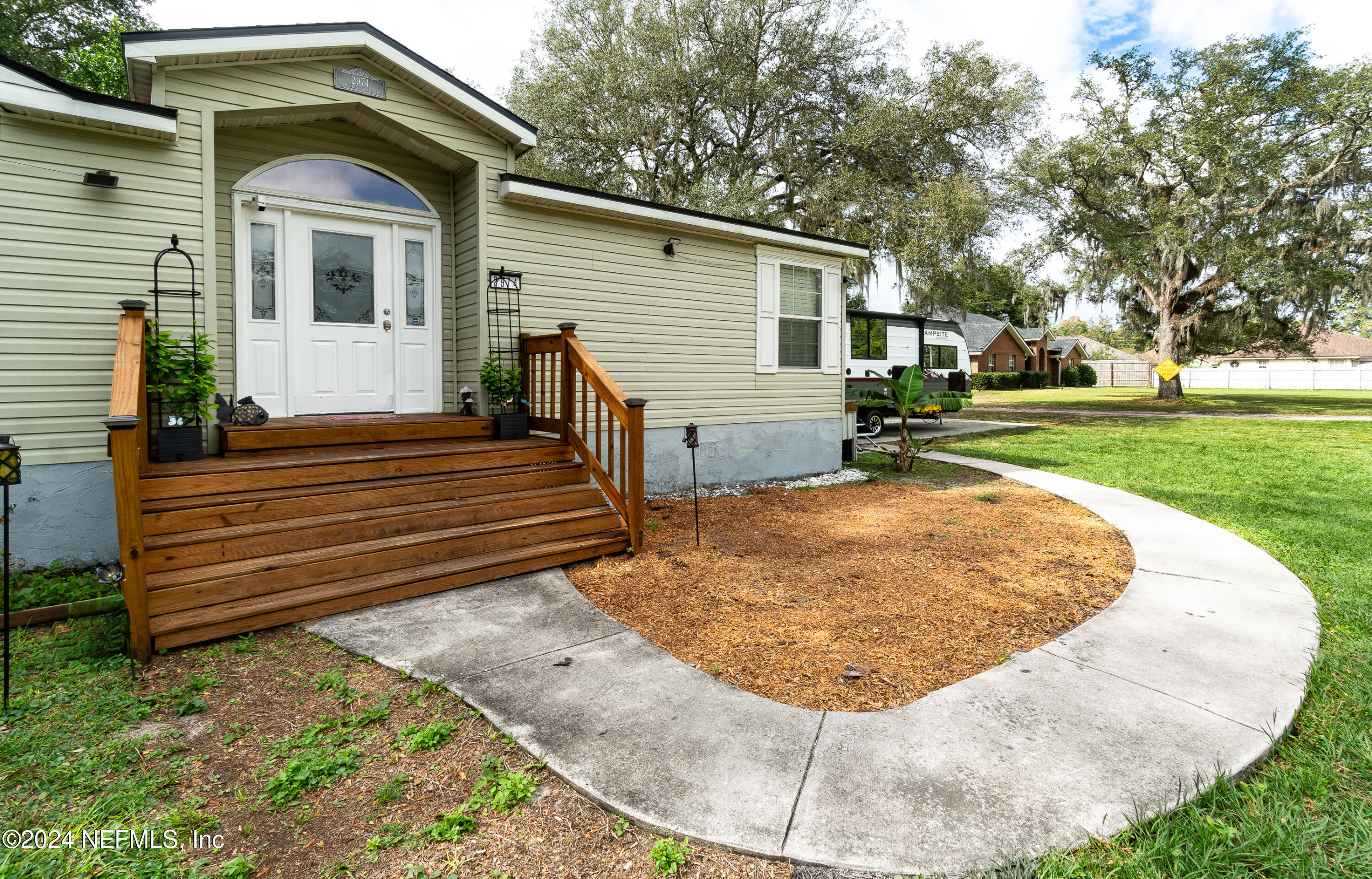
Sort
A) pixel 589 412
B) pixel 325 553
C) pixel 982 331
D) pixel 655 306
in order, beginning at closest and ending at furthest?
pixel 325 553, pixel 589 412, pixel 655 306, pixel 982 331

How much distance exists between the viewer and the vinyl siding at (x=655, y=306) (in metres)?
6.52

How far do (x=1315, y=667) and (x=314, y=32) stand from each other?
7737 millimetres

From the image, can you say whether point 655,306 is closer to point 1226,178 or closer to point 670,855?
point 670,855

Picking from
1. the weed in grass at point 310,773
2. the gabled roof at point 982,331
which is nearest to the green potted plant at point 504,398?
the weed in grass at point 310,773

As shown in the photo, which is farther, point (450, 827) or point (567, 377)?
point (567, 377)

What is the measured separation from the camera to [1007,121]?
50.7 ft

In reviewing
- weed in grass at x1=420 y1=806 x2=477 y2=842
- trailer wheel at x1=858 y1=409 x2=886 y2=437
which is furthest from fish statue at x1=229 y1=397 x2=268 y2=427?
trailer wheel at x1=858 y1=409 x2=886 y2=437

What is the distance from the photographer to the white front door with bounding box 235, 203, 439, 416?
5.62 meters

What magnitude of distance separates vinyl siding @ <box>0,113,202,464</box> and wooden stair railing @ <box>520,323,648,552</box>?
9.02ft

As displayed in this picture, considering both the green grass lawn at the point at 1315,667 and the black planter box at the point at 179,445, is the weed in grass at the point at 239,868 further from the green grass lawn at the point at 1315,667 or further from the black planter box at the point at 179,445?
the black planter box at the point at 179,445

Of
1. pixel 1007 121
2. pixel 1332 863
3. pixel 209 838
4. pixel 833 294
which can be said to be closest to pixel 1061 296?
pixel 1007 121

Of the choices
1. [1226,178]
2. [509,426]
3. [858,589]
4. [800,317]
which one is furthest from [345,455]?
[1226,178]

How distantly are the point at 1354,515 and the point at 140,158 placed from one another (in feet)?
36.2

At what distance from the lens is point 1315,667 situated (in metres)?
2.97
